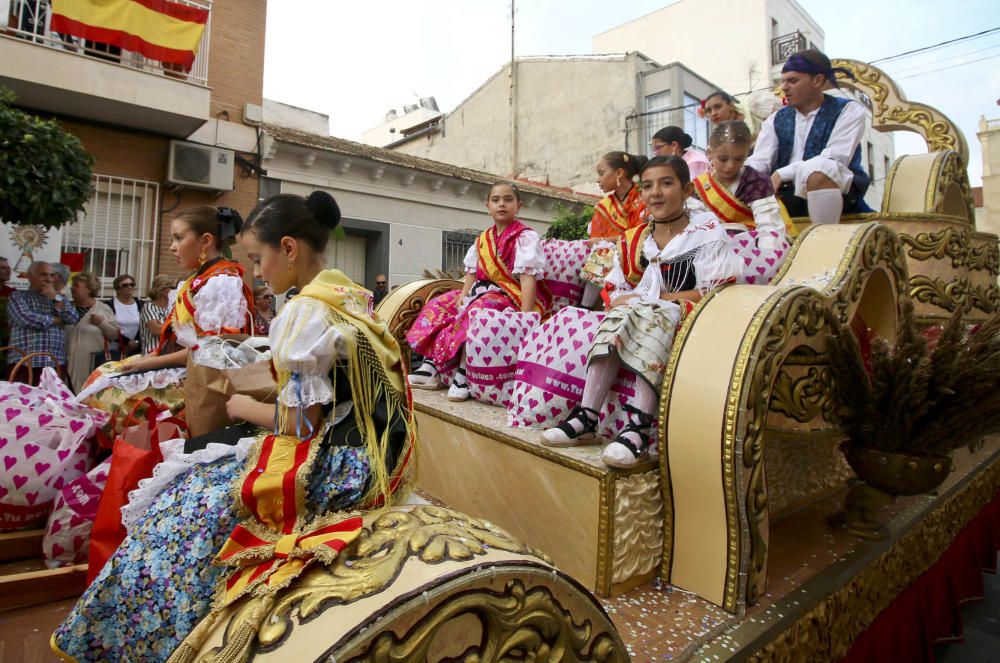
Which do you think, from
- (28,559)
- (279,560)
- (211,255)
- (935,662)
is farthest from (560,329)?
(935,662)

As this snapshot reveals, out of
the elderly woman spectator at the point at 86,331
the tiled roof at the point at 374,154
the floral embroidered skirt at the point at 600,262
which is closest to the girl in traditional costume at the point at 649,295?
the floral embroidered skirt at the point at 600,262

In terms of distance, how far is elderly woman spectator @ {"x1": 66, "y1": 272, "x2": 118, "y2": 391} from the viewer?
5473mm

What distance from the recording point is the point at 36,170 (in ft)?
16.9

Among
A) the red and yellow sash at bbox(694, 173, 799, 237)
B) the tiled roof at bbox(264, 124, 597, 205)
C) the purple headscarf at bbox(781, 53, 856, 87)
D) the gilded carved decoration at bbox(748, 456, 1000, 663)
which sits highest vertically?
the tiled roof at bbox(264, 124, 597, 205)

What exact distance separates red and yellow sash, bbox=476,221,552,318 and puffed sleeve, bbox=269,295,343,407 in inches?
75.5

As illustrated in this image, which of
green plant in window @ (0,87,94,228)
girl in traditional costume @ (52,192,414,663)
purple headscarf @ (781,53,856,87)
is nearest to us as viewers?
girl in traditional costume @ (52,192,414,663)

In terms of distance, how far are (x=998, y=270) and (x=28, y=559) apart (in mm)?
5244

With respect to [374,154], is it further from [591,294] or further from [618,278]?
[618,278]

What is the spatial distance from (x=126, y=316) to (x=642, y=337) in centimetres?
607

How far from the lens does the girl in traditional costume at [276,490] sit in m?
1.26

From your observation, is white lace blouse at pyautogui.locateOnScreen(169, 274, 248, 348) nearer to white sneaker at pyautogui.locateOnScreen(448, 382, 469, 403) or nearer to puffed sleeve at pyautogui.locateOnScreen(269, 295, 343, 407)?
white sneaker at pyautogui.locateOnScreen(448, 382, 469, 403)

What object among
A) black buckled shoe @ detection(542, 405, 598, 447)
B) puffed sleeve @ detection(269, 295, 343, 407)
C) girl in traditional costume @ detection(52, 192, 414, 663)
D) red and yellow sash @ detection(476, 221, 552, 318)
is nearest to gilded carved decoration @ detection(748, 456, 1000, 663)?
black buckled shoe @ detection(542, 405, 598, 447)

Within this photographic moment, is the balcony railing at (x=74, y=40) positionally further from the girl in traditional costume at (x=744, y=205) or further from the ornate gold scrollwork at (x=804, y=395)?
the ornate gold scrollwork at (x=804, y=395)

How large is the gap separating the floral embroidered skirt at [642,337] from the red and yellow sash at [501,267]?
3.90 feet
